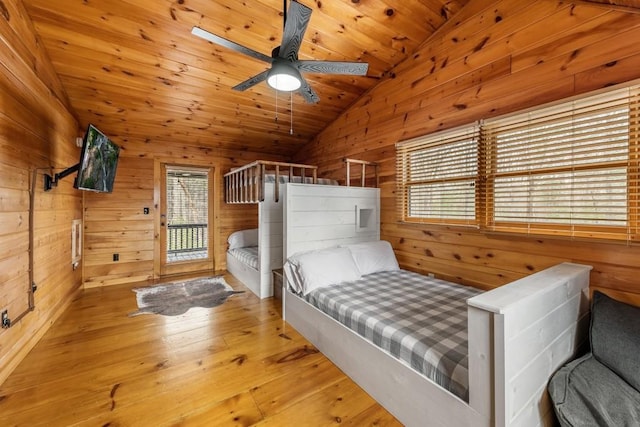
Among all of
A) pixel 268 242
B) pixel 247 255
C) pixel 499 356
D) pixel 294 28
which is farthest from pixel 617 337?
pixel 247 255

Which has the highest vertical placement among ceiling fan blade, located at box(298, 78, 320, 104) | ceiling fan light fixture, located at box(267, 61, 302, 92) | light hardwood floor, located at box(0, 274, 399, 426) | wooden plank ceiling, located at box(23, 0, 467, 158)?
wooden plank ceiling, located at box(23, 0, 467, 158)

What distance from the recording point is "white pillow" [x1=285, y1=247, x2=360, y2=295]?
2.53 meters

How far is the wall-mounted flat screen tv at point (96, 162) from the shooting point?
2482mm

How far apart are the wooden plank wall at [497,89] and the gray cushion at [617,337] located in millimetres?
366

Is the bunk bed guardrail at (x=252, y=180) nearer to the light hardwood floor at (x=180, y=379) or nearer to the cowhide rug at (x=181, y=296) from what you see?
the cowhide rug at (x=181, y=296)

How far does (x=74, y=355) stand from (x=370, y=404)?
94.4 inches

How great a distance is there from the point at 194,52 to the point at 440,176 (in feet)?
9.61

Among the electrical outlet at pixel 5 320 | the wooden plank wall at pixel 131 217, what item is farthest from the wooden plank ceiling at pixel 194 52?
the electrical outlet at pixel 5 320

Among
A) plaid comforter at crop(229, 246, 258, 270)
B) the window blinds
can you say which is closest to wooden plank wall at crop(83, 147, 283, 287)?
plaid comforter at crop(229, 246, 258, 270)

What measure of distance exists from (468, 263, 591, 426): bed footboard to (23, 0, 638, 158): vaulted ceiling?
2.00 metres

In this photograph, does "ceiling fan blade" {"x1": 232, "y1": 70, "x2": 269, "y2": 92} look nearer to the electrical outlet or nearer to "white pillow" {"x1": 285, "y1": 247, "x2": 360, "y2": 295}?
"white pillow" {"x1": 285, "y1": 247, "x2": 360, "y2": 295}

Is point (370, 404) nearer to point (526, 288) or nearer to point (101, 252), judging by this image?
point (526, 288)

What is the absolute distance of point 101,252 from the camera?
4113 mm

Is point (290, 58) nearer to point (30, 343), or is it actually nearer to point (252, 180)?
point (252, 180)
